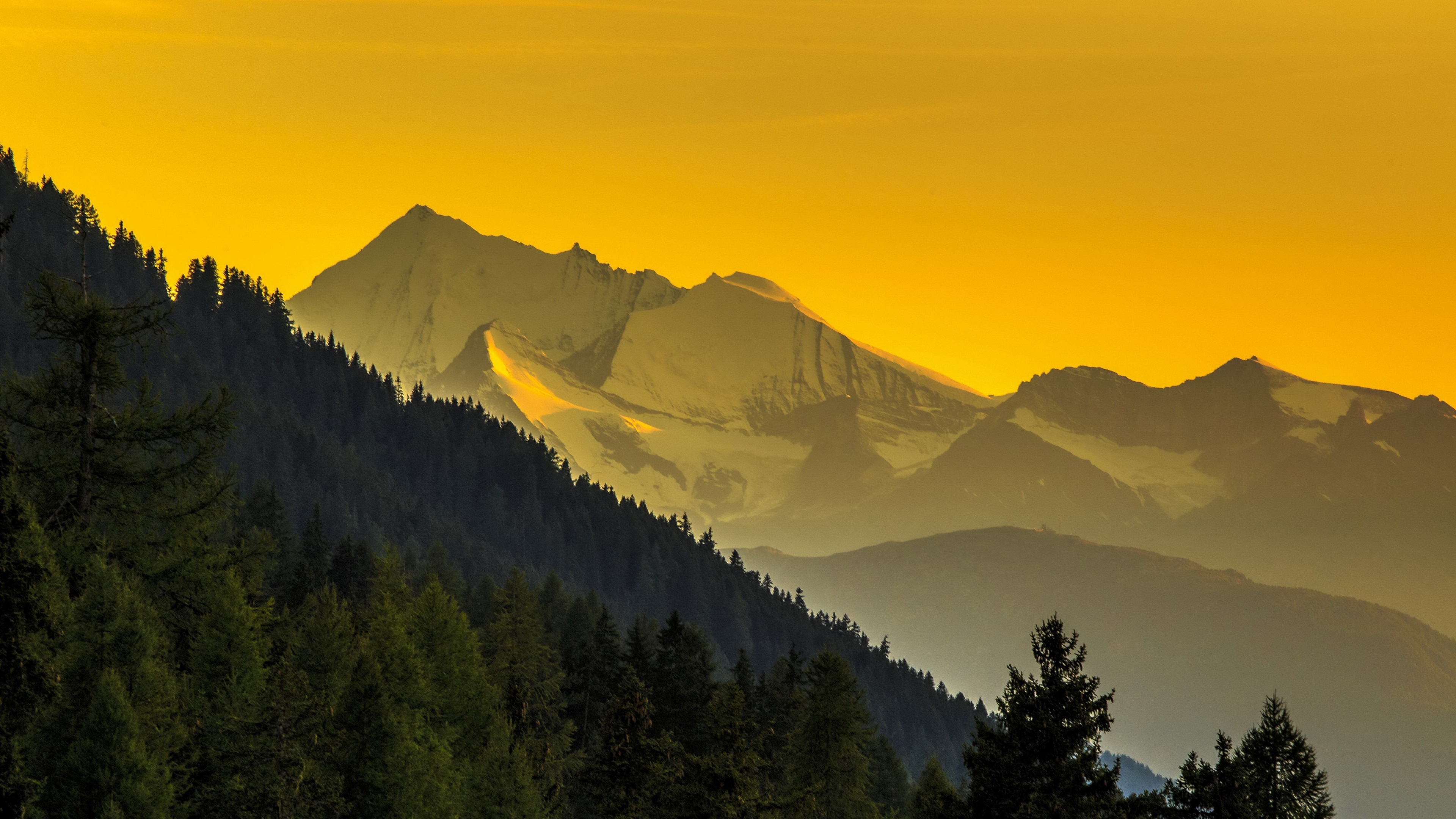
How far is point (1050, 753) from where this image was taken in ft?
135

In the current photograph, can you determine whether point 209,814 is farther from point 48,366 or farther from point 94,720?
point 48,366

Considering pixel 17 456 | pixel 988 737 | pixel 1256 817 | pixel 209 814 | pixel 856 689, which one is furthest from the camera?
pixel 856 689

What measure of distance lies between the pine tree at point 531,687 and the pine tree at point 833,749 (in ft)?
34.6

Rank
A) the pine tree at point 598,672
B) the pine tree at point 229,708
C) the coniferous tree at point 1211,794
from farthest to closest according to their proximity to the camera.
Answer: the pine tree at point 598,672
the coniferous tree at point 1211,794
the pine tree at point 229,708

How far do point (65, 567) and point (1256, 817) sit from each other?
113ft

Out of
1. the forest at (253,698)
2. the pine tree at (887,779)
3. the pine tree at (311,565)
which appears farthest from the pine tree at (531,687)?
the pine tree at (887,779)

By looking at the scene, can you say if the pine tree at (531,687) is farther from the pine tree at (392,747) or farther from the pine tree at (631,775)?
the pine tree at (392,747)

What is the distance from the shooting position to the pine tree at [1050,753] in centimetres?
4038

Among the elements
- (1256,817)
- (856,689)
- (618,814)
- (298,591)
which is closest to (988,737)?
(1256,817)

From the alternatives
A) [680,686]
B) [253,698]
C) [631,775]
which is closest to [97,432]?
[253,698]

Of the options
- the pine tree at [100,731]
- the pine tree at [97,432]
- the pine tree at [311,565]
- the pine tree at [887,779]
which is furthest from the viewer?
the pine tree at [887,779]

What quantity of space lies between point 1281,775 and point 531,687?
1490 inches

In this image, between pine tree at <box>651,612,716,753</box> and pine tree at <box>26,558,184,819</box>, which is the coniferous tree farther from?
pine tree at <box>651,612,716,753</box>

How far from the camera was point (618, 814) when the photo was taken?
2108 inches
